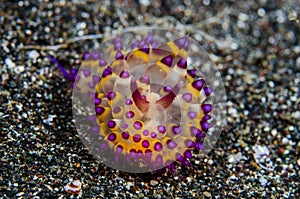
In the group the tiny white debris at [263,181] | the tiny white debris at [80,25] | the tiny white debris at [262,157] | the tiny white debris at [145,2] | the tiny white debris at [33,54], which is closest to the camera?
the tiny white debris at [263,181]

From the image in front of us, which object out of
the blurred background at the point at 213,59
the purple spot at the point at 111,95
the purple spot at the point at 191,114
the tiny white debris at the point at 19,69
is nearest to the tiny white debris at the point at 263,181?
the blurred background at the point at 213,59

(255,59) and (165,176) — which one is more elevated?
(255,59)

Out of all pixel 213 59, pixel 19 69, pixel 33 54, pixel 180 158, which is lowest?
pixel 180 158

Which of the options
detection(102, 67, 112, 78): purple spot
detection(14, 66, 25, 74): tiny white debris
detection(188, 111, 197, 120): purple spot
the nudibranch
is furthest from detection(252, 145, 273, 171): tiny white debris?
detection(14, 66, 25, 74): tiny white debris

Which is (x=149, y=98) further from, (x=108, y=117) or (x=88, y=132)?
(x=88, y=132)

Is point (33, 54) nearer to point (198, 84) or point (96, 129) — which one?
point (96, 129)

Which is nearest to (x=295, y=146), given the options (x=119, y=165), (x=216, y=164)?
(x=216, y=164)

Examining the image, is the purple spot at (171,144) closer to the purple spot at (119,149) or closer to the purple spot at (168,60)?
the purple spot at (119,149)

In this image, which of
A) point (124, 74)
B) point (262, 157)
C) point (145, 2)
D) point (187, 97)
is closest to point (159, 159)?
point (187, 97)

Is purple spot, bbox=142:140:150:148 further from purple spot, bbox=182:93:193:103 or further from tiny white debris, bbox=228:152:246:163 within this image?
tiny white debris, bbox=228:152:246:163
